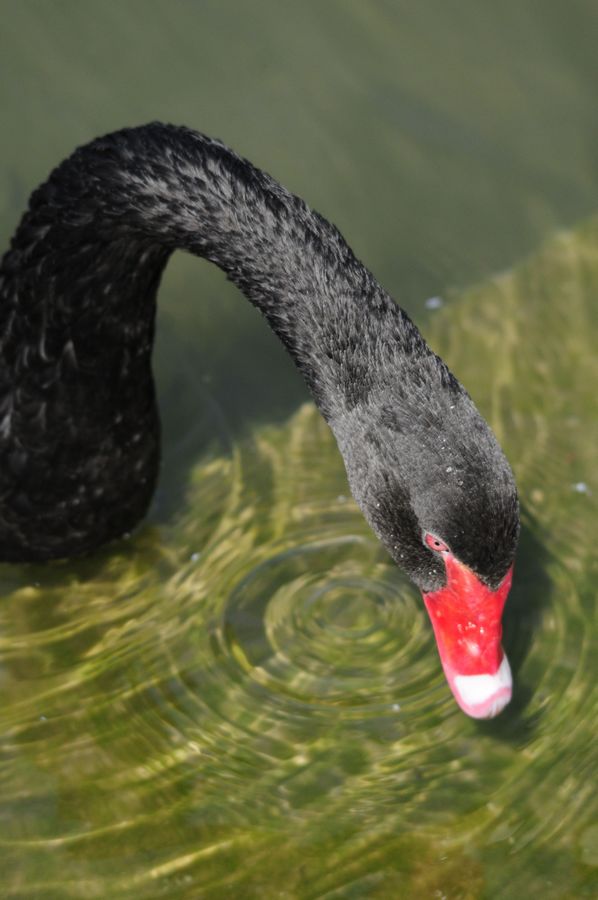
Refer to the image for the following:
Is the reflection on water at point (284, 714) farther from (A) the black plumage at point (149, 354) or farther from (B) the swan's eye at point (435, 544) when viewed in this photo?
(B) the swan's eye at point (435, 544)

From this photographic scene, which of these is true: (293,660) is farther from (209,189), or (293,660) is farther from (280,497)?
(209,189)

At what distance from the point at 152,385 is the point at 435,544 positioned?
1636mm

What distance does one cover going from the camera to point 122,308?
4344mm

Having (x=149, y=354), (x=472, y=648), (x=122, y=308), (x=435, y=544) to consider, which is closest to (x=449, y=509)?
(x=435, y=544)

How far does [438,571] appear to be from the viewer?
355 centimetres

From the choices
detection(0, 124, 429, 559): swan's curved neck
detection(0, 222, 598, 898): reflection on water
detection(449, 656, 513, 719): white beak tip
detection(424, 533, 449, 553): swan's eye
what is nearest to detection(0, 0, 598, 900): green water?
detection(0, 222, 598, 898): reflection on water

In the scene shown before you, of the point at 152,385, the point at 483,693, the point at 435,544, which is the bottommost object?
the point at 483,693

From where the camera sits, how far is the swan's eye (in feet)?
11.1

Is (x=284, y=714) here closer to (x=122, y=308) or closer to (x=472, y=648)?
(x=472, y=648)

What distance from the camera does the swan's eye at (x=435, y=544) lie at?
3.39m

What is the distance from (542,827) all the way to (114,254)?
2.16 metres

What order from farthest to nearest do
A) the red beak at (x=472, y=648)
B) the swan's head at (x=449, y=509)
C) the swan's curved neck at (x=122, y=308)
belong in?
the swan's curved neck at (x=122, y=308), the red beak at (x=472, y=648), the swan's head at (x=449, y=509)

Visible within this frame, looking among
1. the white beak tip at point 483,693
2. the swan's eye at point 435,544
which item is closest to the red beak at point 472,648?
the white beak tip at point 483,693

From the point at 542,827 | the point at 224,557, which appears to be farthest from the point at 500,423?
the point at 542,827
